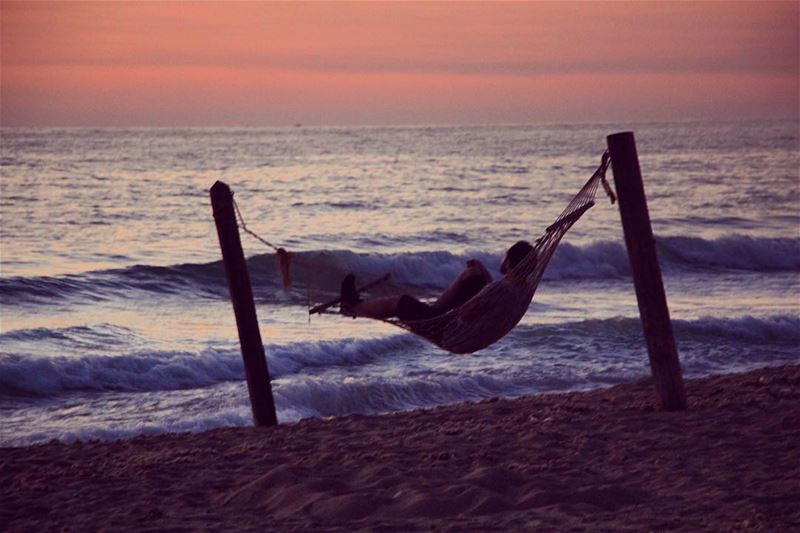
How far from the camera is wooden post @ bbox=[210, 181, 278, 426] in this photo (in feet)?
19.9

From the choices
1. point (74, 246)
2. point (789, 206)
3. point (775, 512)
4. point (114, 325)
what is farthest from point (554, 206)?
point (775, 512)

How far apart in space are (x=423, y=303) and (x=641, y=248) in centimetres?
132

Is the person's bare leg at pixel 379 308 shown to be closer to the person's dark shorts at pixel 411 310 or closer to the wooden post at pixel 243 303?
the person's dark shorts at pixel 411 310

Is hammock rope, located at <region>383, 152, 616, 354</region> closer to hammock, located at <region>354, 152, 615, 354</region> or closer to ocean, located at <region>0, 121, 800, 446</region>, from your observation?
hammock, located at <region>354, 152, 615, 354</region>

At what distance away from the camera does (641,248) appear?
5.75m

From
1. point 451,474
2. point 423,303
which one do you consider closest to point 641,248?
point 423,303

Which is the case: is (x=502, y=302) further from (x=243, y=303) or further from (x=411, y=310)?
(x=243, y=303)

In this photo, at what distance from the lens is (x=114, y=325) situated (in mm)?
11406

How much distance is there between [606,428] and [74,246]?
12.9 meters

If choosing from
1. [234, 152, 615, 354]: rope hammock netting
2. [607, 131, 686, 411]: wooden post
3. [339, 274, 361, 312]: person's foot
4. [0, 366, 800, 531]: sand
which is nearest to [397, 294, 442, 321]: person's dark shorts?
[234, 152, 615, 354]: rope hammock netting

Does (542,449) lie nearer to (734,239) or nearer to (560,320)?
(560,320)

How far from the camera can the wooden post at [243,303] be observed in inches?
239

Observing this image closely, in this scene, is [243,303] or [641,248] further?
[243,303]

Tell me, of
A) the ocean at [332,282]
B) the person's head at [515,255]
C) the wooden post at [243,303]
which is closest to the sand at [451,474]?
the wooden post at [243,303]
